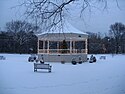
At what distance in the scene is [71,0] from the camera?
9016 millimetres

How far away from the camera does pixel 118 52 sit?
65.1 m

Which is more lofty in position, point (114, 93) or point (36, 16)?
point (36, 16)

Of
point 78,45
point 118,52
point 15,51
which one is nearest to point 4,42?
point 15,51

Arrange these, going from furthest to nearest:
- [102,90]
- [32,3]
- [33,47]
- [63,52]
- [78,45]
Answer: [33,47] → [78,45] → [63,52] → [102,90] → [32,3]

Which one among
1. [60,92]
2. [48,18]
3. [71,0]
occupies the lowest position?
[60,92]

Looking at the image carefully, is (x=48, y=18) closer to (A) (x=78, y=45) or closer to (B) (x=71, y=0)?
(B) (x=71, y=0)

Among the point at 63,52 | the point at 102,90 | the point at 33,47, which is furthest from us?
the point at 33,47

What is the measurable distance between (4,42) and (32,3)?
52.6 m

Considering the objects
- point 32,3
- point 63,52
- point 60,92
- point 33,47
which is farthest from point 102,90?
point 33,47

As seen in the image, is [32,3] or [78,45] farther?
[78,45]

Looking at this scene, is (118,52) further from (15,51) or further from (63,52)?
(63,52)

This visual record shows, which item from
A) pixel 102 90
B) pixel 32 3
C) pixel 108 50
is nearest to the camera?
pixel 32 3

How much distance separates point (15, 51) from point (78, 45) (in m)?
15.9

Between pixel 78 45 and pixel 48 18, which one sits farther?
pixel 78 45
